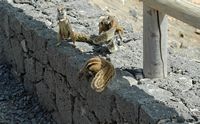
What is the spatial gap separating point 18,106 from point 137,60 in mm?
1751

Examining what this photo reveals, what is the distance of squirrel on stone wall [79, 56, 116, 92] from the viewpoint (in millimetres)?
4145

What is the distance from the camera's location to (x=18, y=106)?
5801 millimetres

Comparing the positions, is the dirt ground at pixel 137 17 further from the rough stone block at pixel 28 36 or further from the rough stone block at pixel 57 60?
the rough stone block at pixel 57 60

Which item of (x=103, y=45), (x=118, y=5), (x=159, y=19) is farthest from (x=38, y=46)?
(x=118, y=5)

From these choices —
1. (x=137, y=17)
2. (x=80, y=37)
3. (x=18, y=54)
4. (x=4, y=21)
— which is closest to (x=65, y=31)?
(x=80, y=37)

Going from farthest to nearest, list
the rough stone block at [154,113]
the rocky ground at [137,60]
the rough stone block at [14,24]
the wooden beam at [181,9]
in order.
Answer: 1. the rough stone block at [14,24]
2. the rocky ground at [137,60]
3. the rough stone block at [154,113]
4. the wooden beam at [181,9]

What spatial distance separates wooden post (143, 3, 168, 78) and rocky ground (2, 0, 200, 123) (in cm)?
7

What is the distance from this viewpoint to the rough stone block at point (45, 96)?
213 inches

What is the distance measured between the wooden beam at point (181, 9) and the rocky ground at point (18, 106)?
2.01 m

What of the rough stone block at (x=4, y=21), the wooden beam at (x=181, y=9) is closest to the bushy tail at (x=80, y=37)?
the wooden beam at (x=181, y=9)

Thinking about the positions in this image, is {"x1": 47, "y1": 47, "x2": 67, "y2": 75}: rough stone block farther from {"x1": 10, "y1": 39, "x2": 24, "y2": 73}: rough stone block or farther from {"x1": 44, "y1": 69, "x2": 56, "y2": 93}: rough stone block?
{"x1": 10, "y1": 39, "x2": 24, "y2": 73}: rough stone block

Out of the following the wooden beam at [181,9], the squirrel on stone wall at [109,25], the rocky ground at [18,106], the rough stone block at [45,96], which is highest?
the wooden beam at [181,9]

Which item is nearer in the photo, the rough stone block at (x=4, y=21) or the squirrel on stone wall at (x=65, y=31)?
the squirrel on stone wall at (x=65, y=31)

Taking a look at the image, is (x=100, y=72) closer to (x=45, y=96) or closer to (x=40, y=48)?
(x=40, y=48)
